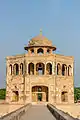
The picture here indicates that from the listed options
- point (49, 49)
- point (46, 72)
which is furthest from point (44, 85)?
point (49, 49)

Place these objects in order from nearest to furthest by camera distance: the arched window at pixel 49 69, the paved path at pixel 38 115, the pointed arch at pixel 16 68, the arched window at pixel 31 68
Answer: the paved path at pixel 38 115 < the arched window at pixel 49 69 < the arched window at pixel 31 68 < the pointed arch at pixel 16 68

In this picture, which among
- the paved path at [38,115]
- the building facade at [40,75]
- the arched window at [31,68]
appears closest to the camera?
the paved path at [38,115]

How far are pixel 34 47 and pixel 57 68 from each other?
4078 millimetres

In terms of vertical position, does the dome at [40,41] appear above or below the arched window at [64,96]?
above

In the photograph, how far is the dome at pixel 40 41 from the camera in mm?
Result: 41812

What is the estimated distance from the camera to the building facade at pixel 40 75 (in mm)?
40312

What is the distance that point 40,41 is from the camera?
42.1m

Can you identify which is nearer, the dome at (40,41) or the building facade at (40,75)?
the building facade at (40,75)

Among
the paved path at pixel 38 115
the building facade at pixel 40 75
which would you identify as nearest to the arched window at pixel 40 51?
the building facade at pixel 40 75

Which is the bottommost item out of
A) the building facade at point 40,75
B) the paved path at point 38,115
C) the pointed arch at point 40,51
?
the paved path at point 38,115

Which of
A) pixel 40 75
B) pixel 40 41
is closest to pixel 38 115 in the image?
pixel 40 75

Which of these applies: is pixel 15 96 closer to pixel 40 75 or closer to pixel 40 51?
pixel 40 75

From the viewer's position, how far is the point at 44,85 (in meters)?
40.2

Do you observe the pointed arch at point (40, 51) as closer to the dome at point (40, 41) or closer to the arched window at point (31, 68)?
the dome at point (40, 41)
